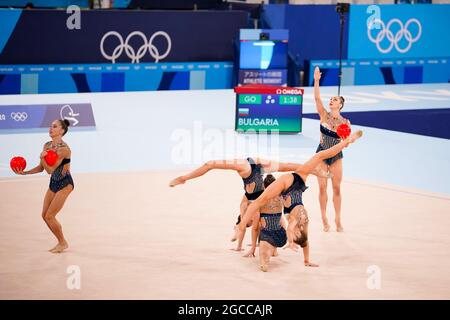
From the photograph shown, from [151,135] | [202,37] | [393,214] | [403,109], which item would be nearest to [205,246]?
[393,214]

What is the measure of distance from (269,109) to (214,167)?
405 inches

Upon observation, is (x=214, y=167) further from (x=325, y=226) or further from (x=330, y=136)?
(x=325, y=226)

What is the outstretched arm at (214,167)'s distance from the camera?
10.3 meters

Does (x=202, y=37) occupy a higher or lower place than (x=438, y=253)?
higher

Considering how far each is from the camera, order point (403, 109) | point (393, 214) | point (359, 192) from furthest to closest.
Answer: point (403, 109), point (359, 192), point (393, 214)

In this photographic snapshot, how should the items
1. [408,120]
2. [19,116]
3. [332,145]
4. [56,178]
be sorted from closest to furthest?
[56,178]
[332,145]
[19,116]
[408,120]

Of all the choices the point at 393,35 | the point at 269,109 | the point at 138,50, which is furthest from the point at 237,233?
the point at 393,35

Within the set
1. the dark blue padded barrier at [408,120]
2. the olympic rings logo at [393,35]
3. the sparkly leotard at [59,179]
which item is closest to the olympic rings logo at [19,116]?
the dark blue padded barrier at [408,120]

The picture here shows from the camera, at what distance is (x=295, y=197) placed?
11.0 meters

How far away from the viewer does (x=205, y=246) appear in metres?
11.8

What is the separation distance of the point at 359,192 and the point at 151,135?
6281mm

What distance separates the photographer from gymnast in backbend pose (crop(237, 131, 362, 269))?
10406 millimetres
